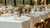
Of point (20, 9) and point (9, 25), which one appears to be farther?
point (20, 9)

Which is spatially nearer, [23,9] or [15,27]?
[15,27]

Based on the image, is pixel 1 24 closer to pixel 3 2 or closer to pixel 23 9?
pixel 23 9

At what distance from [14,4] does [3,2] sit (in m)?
1.33

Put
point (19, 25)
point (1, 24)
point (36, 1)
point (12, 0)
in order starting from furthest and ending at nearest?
point (36, 1)
point (12, 0)
point (1, 24)
point (19, 25)

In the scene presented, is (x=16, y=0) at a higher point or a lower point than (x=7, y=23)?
higher

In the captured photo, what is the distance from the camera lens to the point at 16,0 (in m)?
8.62

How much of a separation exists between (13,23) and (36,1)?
10.8 meters

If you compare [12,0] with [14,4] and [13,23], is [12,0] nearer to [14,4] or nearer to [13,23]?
[14,4]

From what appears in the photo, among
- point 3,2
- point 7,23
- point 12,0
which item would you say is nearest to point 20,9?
point 7,23

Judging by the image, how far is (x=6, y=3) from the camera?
7559mm

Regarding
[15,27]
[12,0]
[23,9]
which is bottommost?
[15,27]

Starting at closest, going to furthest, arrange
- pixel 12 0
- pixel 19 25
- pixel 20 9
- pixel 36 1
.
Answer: pixel 19 25 < pixel 20 9 < pixel 12 0 < pixel 36 1

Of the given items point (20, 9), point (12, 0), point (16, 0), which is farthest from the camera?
point (16, 0)

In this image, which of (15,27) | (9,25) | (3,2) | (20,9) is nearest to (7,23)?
(9,25)
